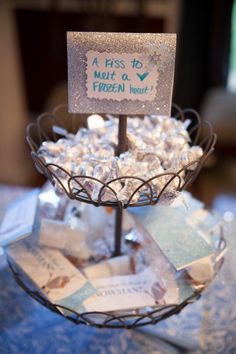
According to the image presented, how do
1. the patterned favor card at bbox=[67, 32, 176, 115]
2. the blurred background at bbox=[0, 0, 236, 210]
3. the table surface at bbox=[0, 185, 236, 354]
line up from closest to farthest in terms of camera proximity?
the patterned favor card at bbox=[67, 32, 176, 115] < the table surface at bbox=[0, 185, 236, 354] < the blurred background at bbox=[0, 0, 236, 210]

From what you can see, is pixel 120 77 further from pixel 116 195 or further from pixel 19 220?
pixel 19 220

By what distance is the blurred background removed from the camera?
2.51m

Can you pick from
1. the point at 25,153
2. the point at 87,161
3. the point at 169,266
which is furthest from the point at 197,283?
the point at 25,153

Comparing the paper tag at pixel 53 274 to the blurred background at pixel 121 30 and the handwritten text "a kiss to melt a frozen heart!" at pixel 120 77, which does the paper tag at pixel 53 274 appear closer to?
the handwritten text "a kiss to melt a frozen heart!" at pixel 120 77

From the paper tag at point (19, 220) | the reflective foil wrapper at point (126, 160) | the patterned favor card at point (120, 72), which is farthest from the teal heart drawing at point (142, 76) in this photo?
the paper tag at point (19, 220)

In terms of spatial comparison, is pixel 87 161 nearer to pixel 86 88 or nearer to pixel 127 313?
pixel 86 88

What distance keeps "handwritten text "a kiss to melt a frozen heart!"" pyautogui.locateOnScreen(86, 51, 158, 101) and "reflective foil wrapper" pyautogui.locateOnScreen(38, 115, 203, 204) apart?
0.10m

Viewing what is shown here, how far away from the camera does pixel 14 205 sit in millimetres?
794

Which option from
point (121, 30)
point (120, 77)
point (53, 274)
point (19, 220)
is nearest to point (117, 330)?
point (53, 274)

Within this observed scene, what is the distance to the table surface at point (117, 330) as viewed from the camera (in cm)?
68

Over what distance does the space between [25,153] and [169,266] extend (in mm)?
2474

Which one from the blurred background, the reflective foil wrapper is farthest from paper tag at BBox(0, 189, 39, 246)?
the blurred background

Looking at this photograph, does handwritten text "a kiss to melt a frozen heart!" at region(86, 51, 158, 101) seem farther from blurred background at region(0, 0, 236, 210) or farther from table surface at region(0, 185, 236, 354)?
blurred background at region(0, 0, 236, 210)

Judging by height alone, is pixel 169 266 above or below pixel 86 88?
below
